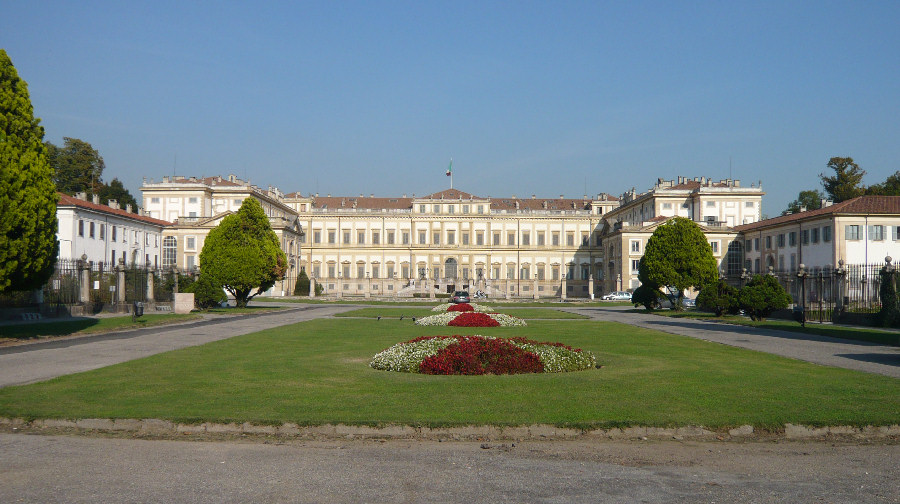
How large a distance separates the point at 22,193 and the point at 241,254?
2522cm

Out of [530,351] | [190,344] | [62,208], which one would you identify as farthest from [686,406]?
[62,208]

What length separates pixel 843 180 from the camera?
→ 81938 mm

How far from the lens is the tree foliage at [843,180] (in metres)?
79.8

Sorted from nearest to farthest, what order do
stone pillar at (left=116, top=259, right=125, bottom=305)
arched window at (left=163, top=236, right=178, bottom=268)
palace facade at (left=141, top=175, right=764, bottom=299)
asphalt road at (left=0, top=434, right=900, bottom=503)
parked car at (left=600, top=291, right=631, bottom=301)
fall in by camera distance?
asphalt road at (left=0, top=434, right=900, bottom=503)
stone pillar at (left=116, top=259, right=125, bottom=305)
parked car at (left=600, top=291, right=631, bottom=301)
arched window at (left=163, top=236, right=178, bottom=268)
palace facade at (left=141, top=175, right=764, bottom=299)

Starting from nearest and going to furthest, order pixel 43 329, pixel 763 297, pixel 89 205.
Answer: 1. pixel 43 329
2. pixel 763 297
3. pixel 89 205

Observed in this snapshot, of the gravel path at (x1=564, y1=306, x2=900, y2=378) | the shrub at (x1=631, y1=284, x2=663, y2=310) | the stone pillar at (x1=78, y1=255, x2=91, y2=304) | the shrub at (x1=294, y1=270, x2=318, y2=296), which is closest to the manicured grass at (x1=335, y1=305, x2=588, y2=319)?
the shrub at (x1=631, y1=284, x2=663, y2=310)

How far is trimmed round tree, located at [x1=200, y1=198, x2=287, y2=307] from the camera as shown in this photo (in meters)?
45.5

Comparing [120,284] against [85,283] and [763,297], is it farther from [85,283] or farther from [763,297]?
[763,297]

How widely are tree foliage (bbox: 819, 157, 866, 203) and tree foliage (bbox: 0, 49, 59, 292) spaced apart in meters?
79.5

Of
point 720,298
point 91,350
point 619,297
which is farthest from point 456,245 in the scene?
point 91,350

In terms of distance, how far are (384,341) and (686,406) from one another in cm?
1149

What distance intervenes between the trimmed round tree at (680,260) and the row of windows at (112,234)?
4291 centimetres

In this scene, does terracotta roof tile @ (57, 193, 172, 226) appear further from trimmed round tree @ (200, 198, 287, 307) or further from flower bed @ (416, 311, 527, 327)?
flower bed @ (416, 311, 527, 327)

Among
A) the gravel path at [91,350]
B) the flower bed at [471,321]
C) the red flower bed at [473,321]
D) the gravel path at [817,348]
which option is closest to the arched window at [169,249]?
the gravel path at [91,350]
